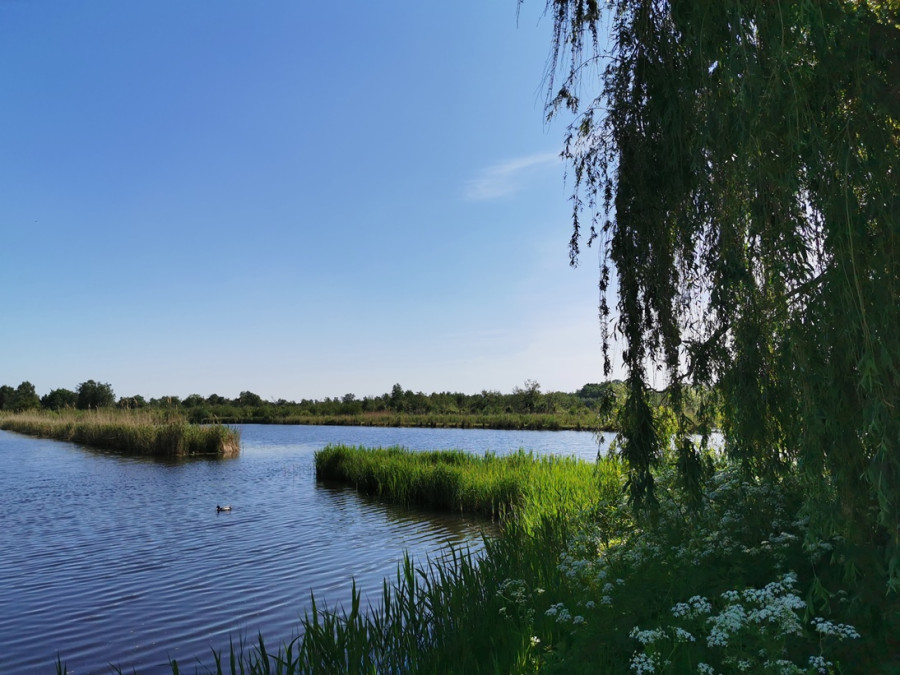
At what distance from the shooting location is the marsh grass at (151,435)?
30047 mm

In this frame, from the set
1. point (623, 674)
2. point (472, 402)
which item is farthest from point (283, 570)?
point (472, 402)

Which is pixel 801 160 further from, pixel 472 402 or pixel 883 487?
pixel 472 402

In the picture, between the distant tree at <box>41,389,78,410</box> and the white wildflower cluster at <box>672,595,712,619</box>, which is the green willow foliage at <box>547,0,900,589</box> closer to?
the white wildflower cluster at <box>672,595,712,619</box>

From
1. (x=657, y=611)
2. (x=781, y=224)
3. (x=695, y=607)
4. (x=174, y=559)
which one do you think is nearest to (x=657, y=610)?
(x=657, y=611)

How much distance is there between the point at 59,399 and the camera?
287 feet

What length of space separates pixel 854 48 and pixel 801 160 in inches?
21.8

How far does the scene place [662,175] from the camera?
14.7ft

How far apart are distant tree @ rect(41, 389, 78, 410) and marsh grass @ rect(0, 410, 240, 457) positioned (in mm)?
53709

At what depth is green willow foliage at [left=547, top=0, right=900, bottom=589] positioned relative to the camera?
2.81m

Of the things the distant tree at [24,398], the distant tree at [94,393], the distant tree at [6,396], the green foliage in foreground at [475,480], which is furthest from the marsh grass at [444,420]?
the distant tree at [6,396]

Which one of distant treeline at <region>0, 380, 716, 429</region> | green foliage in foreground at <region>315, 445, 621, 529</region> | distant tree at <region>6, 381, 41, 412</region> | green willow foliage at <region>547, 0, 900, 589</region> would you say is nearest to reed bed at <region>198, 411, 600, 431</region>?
distant treeline at <region>0, 380, 716, 429</region>

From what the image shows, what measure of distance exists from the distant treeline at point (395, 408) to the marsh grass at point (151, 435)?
16.3 metres

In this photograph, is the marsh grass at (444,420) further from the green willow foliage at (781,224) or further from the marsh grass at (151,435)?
the green willow foliage at (781,224)

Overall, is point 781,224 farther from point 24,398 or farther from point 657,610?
point 24,398
